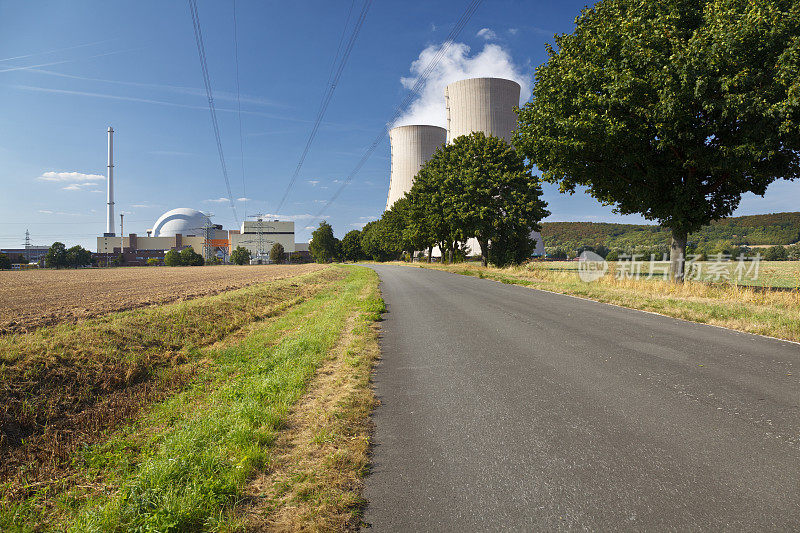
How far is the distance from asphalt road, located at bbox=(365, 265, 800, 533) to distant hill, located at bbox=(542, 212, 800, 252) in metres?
52.9

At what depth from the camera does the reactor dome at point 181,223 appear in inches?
6777

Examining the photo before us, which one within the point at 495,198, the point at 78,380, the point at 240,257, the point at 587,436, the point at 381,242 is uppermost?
the point at 495,198

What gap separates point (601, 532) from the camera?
2430mm

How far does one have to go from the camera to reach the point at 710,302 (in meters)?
12.1

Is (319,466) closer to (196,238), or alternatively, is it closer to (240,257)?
(240,257)

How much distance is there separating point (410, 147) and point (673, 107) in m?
48.8

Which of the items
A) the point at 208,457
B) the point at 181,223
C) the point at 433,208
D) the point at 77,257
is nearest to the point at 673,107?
the point at 208,457

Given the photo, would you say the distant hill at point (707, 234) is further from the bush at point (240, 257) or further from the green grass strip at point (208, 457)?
the bush at point (240, 257)

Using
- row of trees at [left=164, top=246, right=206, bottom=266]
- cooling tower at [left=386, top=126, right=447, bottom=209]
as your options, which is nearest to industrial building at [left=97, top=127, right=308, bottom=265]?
row of trees at [left=164, top=246, right=206, bottom=266]

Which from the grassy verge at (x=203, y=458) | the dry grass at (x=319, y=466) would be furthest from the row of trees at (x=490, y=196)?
the dry grass at (x=319, y=466)

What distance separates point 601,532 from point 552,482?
0.54 metres

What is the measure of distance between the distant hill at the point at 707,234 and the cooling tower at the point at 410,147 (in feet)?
111

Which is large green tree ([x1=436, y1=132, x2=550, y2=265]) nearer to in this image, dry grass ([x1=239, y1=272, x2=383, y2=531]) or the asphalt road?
the asphalt road

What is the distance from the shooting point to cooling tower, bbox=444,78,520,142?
1850 inches
